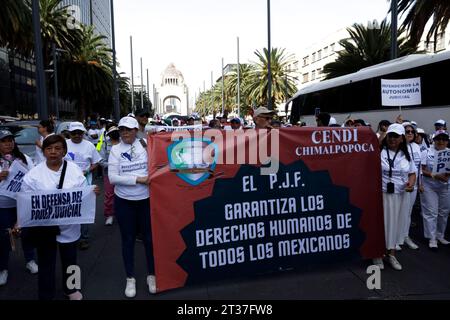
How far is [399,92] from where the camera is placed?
9.30 metres

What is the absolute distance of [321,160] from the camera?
4641mm

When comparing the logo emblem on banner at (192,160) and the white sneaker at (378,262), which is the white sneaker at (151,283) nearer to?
the logo emblem on banner at (192,160)

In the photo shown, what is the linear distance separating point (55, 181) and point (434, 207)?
505 cm

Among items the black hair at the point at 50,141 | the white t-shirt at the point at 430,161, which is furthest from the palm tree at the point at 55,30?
the white t-shirt at the point at 430,161

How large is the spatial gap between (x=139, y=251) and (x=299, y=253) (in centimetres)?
244

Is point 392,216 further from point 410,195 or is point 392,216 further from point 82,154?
point 82,154

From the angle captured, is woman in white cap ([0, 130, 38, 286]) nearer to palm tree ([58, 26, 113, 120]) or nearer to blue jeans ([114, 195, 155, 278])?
blue jeans ([114, 195, 155, 278])

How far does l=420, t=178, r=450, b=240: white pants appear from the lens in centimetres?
583

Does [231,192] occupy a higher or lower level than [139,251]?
higher

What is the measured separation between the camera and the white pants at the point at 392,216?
4941 millimetres
